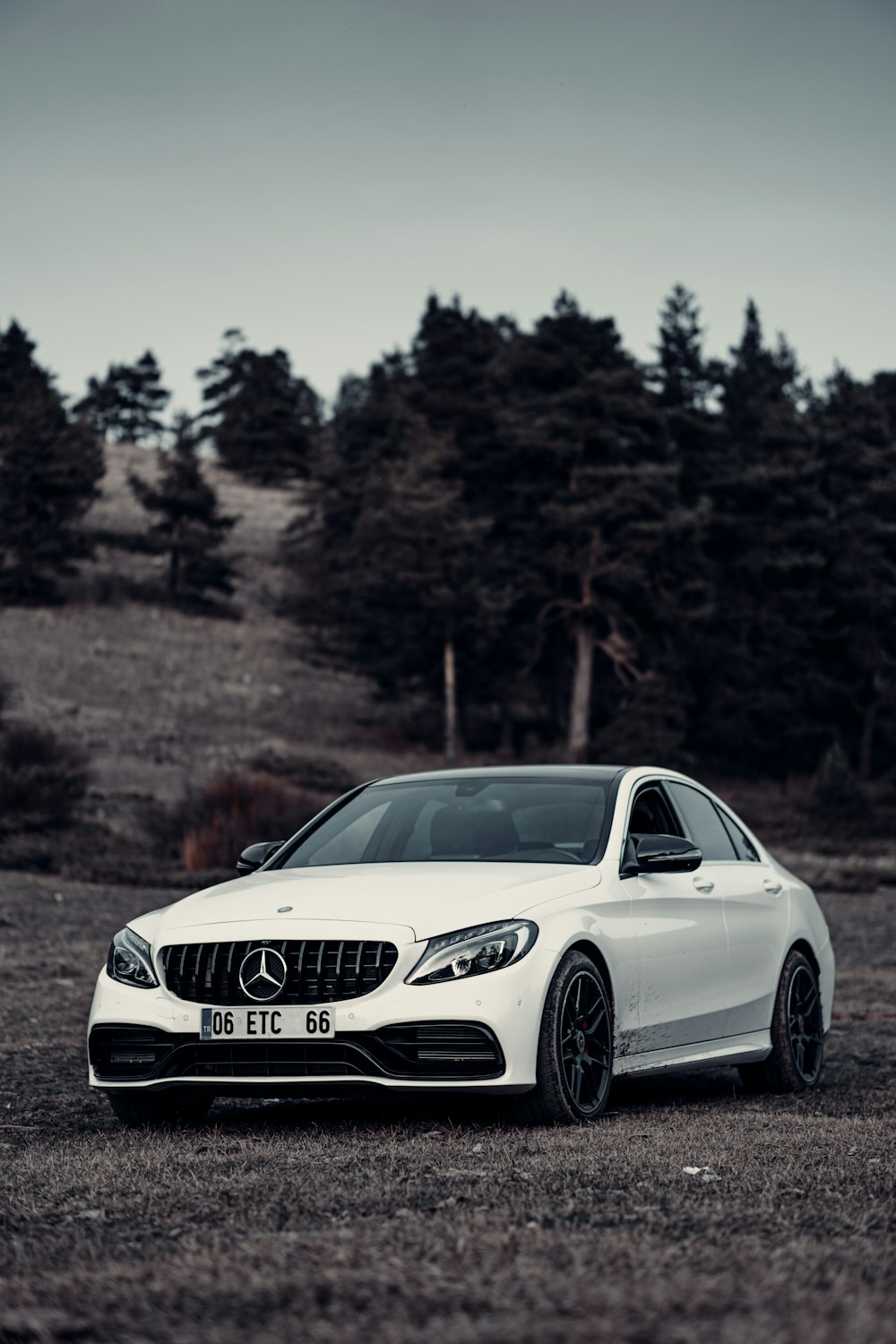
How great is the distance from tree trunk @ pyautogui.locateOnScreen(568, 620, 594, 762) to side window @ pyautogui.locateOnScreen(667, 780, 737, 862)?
43.5 meters

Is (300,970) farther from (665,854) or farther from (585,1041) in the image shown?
(665,854)

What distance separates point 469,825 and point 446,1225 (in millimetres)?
3702

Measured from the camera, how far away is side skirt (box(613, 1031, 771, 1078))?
292 inches

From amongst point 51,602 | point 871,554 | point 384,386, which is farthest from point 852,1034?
point 384,386

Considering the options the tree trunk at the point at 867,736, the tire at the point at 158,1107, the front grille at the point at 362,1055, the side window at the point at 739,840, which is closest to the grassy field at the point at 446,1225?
the tire at the point at 158,1107

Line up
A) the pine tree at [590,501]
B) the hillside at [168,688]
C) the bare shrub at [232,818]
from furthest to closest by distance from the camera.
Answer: the pine tree at [590,501] < the hillside at [168,688] < the bare shrub at [232,818]

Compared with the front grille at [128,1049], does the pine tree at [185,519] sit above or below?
above

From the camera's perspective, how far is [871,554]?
58375 mm

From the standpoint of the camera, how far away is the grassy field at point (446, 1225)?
3246 mm

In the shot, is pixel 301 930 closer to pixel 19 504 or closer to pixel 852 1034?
pixel 852 1034

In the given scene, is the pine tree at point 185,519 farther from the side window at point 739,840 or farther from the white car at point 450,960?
the white car at point 450,960

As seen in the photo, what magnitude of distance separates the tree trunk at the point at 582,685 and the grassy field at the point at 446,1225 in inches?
1761

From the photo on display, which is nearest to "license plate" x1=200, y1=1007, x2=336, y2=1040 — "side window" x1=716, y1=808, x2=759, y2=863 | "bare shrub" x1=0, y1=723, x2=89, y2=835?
"side window" x1=716, y1=808, x2=759, y2=863

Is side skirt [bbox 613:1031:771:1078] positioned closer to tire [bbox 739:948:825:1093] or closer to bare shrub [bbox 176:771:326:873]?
tire [bbox 739:948:825:1093]
